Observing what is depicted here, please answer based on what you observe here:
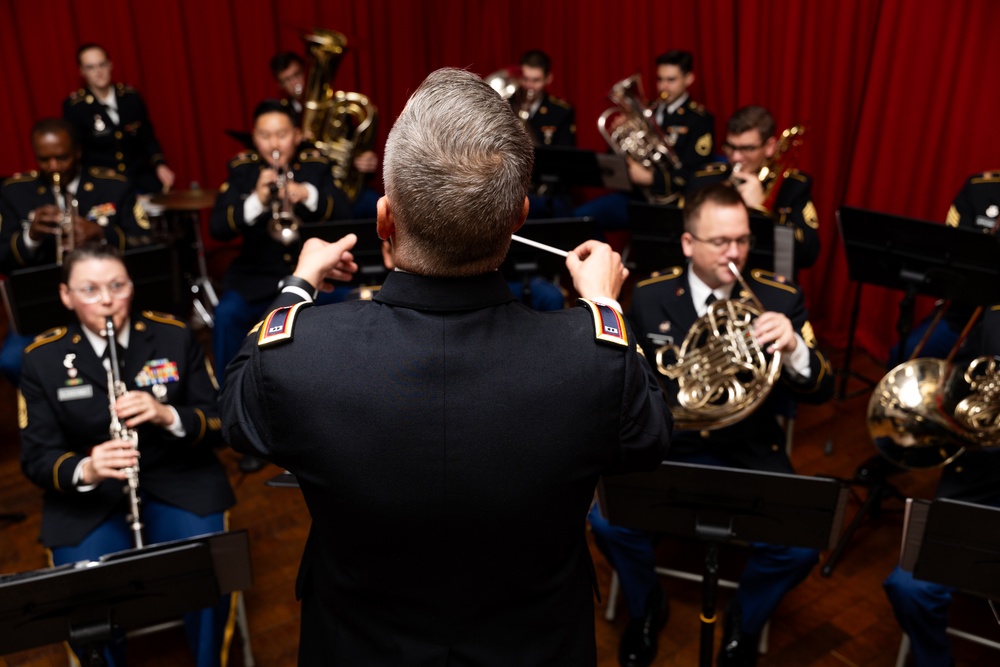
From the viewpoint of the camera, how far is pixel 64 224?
4430mm

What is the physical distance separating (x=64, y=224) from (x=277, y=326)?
11.8ft

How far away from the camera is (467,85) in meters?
1.30

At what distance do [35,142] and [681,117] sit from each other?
13.9 ft

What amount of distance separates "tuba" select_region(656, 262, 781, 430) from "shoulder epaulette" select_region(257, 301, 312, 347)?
1.76m

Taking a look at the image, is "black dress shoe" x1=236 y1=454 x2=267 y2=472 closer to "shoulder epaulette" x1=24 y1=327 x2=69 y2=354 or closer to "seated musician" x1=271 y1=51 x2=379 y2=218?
"shoulder epaulette" x1=24 y1=327 x2=69 y2=354

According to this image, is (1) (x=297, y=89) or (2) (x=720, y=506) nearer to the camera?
(2) (x=720, y=506)

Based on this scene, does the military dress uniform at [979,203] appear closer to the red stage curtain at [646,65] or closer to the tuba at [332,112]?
the red stage curtain at [646,65]

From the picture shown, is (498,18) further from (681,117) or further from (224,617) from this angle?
(224,617)

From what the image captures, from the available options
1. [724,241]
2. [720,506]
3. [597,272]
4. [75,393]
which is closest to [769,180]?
[724,241]

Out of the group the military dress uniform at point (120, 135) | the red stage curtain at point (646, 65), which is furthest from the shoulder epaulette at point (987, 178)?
the military dress uniform at point (120, 135)

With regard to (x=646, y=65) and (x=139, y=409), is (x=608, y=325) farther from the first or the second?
(x=646, y=65)

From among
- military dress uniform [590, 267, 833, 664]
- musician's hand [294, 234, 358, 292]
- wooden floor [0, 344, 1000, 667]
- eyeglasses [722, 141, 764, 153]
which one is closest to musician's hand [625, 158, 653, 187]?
eyeglasses [722, 141, 764, 153]

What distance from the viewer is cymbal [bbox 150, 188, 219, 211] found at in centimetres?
568

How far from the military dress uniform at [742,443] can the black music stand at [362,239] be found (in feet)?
4.37
